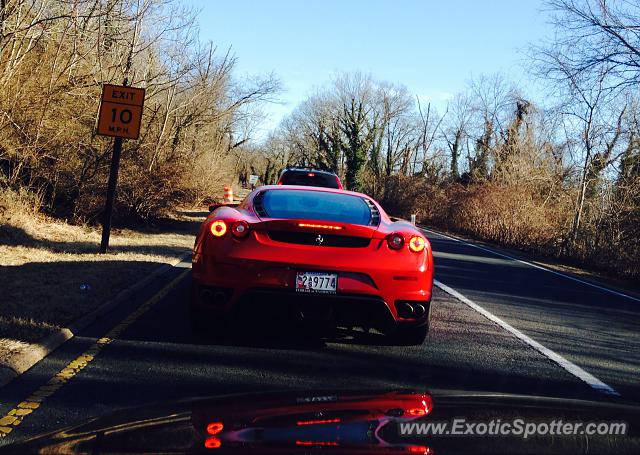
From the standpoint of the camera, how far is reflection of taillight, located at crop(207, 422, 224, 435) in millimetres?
2160

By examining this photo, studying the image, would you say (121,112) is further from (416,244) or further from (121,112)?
(416,244)

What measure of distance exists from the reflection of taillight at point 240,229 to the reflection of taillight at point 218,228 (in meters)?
0.08

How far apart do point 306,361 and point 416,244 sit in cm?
141

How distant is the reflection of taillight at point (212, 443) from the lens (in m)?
2.00

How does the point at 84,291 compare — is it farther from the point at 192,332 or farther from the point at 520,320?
the point at 520,320

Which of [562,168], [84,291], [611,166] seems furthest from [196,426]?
[562,168]

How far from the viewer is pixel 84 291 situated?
7391mm

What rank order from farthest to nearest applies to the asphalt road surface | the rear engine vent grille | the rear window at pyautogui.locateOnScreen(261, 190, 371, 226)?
1. the rear window at pyautogui.locateOnScreen(261, 190, 371, 226)
2. the rear engine vent grille
3. the asphalt road surface

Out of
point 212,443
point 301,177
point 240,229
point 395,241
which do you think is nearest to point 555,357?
point 395,241

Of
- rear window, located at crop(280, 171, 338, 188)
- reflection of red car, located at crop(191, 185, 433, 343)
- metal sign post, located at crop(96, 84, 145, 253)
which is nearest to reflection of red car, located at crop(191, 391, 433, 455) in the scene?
reflection of red car, located at crop(191, 185, 433, 343)

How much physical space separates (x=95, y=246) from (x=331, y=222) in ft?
27.0

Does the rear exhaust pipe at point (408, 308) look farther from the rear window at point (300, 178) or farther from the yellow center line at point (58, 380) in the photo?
the rear window at point (300, 178)

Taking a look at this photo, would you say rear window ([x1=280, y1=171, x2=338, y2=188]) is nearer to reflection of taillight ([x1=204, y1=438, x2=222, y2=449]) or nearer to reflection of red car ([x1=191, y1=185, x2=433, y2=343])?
reflection of red car ([x1=191, y1=185, x2=433, y2=343])

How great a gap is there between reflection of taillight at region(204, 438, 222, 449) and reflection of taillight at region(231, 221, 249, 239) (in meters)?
3.23
